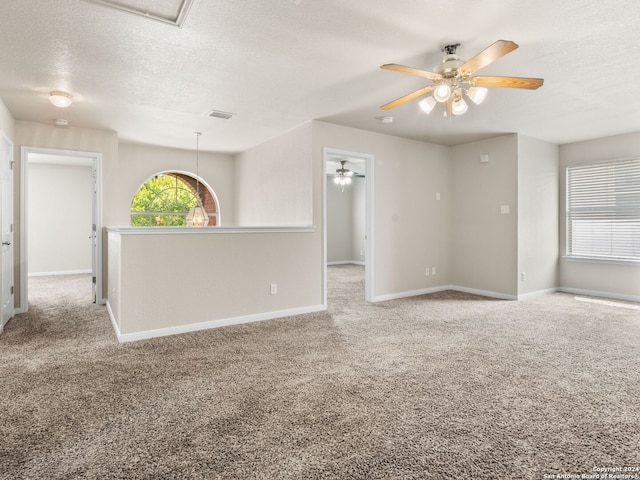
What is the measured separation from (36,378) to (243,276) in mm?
2023

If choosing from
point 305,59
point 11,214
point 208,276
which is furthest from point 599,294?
point 11,214

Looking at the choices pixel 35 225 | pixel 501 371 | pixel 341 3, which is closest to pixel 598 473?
pixel 501 371

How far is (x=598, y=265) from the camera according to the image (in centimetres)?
562

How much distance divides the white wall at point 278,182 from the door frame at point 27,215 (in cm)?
235

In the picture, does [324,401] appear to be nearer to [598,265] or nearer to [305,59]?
[305,59]

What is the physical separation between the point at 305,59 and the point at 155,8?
3.78 feet

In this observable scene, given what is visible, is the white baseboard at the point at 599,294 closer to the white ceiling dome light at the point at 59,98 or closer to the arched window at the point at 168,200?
the arched window at the point at 168,200

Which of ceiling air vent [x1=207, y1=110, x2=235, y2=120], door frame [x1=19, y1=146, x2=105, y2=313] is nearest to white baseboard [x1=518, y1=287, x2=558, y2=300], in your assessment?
ceiling air vent [x1=207, y1=110, x2=235, y2=120]

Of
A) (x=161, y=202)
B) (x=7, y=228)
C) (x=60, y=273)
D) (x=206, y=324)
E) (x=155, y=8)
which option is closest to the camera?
(x=155, y=8)

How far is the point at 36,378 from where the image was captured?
8.61 feet

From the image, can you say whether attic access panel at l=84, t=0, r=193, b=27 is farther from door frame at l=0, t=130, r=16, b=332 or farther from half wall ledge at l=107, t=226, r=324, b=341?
door frame at l=0, t=130, r=16, b=332

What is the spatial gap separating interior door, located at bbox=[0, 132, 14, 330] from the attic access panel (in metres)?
2.69

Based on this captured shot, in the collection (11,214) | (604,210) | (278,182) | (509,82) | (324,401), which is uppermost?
(509,82)

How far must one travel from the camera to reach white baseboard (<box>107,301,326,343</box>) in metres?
3.51
